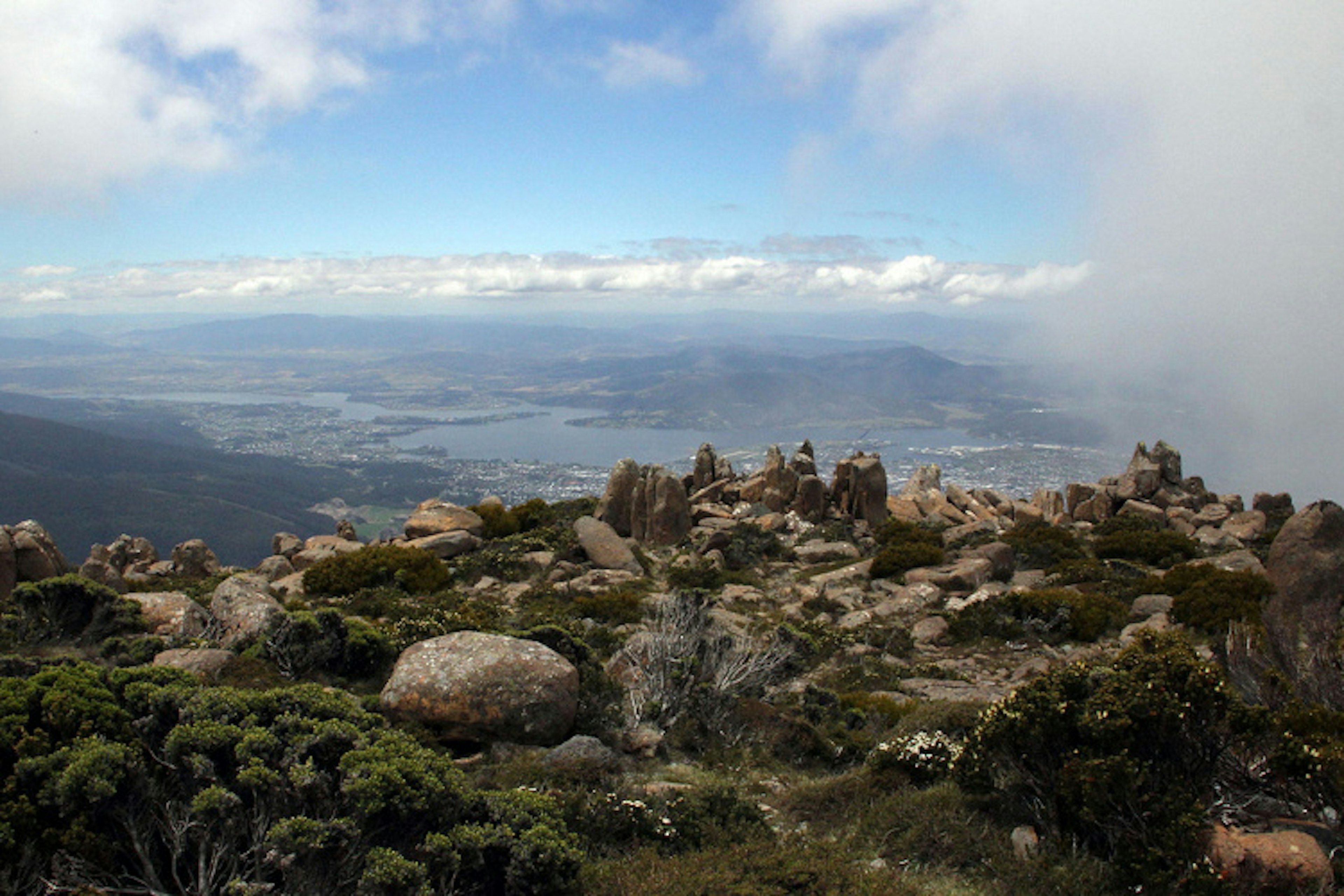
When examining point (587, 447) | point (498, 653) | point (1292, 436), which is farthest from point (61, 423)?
point (1292, 436)

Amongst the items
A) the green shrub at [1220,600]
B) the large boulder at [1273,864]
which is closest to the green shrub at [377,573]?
the large boulder at [1273,864]

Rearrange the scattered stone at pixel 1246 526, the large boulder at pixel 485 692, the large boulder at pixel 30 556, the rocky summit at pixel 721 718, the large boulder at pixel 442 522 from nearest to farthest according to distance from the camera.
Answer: the rocky summit at pixel 721 718 → the large boulder at pixel 485 692 → the large boulder at pixel 30 556 → the scattered stone at pixel 1246 526 → the large boulder at pixel 442 522

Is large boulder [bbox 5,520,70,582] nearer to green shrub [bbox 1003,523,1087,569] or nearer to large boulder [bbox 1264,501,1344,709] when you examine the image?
large boulder [bbox 1264,501,1344,709]

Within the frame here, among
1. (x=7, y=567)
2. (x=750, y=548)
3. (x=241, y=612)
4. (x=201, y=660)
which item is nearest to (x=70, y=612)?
(x=241, y=612)

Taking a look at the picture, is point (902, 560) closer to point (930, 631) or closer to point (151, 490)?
point (930, 631)

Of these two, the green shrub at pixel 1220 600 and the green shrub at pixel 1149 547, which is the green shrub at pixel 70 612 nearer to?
the green shrub at pixel 1220 600

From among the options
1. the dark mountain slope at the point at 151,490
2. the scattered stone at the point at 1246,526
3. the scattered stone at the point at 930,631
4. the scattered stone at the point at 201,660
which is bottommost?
the dark mountain slope at the point at 151,490

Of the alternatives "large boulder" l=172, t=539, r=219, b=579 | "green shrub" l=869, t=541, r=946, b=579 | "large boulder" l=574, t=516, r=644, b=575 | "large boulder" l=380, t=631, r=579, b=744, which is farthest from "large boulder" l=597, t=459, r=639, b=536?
"large boulder" l=380, t=631, r=579, b=744
